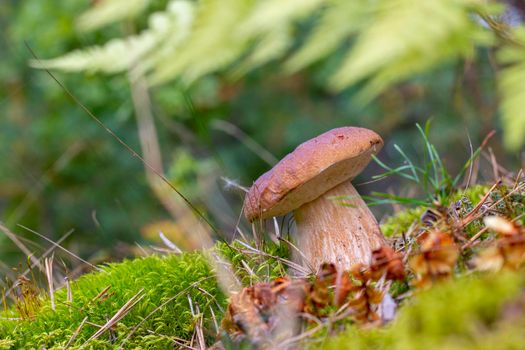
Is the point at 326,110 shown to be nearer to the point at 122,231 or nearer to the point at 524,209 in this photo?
the point at 122,231

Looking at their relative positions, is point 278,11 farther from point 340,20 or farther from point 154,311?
point 154,311

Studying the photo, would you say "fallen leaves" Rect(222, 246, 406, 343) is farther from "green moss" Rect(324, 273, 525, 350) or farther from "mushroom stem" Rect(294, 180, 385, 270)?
"mushroom stem" Rect(294, 180, 385, 270)

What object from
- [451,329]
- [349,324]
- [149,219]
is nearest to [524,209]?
[349,324]

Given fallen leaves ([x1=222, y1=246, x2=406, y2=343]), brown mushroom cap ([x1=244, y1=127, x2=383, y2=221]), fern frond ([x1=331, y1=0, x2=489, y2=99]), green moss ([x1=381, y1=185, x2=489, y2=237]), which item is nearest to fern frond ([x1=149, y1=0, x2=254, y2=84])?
fern frond ([x1=331, y1=0, x2=489, y2=99])

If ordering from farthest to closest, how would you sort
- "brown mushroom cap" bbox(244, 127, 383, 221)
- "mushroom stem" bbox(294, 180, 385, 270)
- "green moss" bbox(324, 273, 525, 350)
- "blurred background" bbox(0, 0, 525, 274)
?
1. "blurred background" bbox(0, 0, 525, 274)
2. "mushroom stem" bbox(294, 180, 385, 270)
3. "brown mushroom cap" bbox(244, 127, 383, 221)
4. "green moss" bbox(324, 273, 525, 350)

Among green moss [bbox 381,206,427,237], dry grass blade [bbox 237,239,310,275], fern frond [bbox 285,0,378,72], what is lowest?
green moss [bbox 381,206,427,237]

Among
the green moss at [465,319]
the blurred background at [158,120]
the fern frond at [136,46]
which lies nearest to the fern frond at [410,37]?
the green moss at [465,319]
